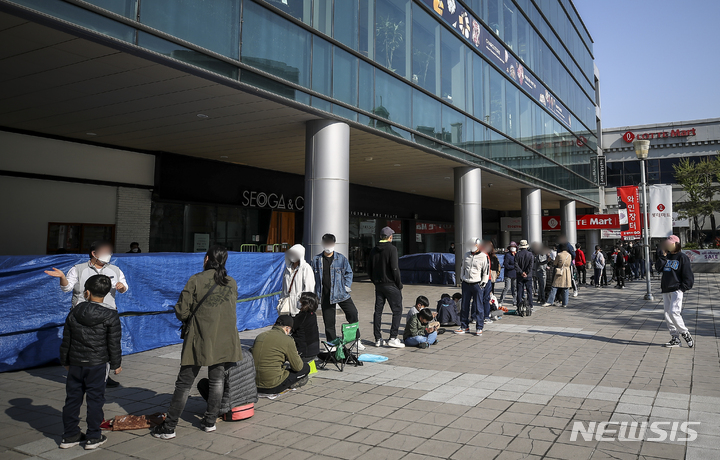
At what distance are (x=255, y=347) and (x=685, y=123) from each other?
5231 cm

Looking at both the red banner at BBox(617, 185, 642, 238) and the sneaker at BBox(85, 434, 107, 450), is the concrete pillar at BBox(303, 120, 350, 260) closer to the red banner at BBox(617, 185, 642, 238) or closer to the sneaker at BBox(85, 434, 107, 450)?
the sneaker at BBox(85, 434, 107, 450)

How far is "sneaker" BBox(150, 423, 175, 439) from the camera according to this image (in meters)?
4.41

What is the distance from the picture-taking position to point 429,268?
21.5 meters

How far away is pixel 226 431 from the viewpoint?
461 cm

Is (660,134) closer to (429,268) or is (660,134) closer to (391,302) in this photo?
(429,268)

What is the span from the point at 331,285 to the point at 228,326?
3289mm

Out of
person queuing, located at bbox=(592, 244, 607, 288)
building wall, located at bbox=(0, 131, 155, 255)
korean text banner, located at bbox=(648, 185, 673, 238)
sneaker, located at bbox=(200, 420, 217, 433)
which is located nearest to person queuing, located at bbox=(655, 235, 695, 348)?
sneaker, located at bbox=(200, 420, 217, 433)

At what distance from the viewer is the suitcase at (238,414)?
15.9 ft

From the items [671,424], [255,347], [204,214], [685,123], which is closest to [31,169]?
[204,214]

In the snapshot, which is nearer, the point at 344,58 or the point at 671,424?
the point at 671,424

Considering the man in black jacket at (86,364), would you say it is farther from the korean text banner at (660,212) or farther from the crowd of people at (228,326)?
the korean text banner at (660,212)

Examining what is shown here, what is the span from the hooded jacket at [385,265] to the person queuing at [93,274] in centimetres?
398

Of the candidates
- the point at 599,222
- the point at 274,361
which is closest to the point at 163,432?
the point at 274,361

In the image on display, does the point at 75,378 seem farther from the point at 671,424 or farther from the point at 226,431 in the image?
the point at 671,424
